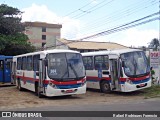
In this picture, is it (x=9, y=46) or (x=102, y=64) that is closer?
(x=102, y=64)

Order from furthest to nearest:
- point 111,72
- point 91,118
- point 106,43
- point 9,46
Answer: point 106,43 < point 9,46 < point 111,72 < point 91,118

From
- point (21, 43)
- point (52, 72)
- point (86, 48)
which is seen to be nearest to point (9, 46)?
point (21, 43)

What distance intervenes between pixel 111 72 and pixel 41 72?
488 centimetres

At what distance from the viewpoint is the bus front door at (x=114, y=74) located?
19812 millimetres

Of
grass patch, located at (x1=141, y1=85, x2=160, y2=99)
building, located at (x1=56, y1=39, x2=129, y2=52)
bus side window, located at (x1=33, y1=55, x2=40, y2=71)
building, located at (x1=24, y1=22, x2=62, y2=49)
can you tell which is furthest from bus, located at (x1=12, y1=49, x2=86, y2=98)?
building, located at (x1=24, y1=22, x2=62, y2=49)

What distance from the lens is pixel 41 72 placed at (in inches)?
723

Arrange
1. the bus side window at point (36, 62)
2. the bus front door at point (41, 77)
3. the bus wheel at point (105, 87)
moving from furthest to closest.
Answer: the bus wheel at point (105, 87) < the bus side window at point (36, 62) < the bus front door at point (41, 77)

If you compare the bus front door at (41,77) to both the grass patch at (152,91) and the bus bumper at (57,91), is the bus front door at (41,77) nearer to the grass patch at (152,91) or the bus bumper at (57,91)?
the bus bumper at (57,91)

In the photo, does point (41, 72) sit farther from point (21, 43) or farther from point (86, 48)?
point (86, 48)

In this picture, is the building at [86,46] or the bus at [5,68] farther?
the building at [86,46]

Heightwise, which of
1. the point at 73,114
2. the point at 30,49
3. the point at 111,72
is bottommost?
the point at 73,114

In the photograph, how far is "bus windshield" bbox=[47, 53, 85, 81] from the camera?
17469mm

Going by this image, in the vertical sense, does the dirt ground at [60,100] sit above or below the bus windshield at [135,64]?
below

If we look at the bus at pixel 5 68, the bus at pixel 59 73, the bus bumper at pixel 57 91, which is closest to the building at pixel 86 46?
the bus at pixel 5 68
